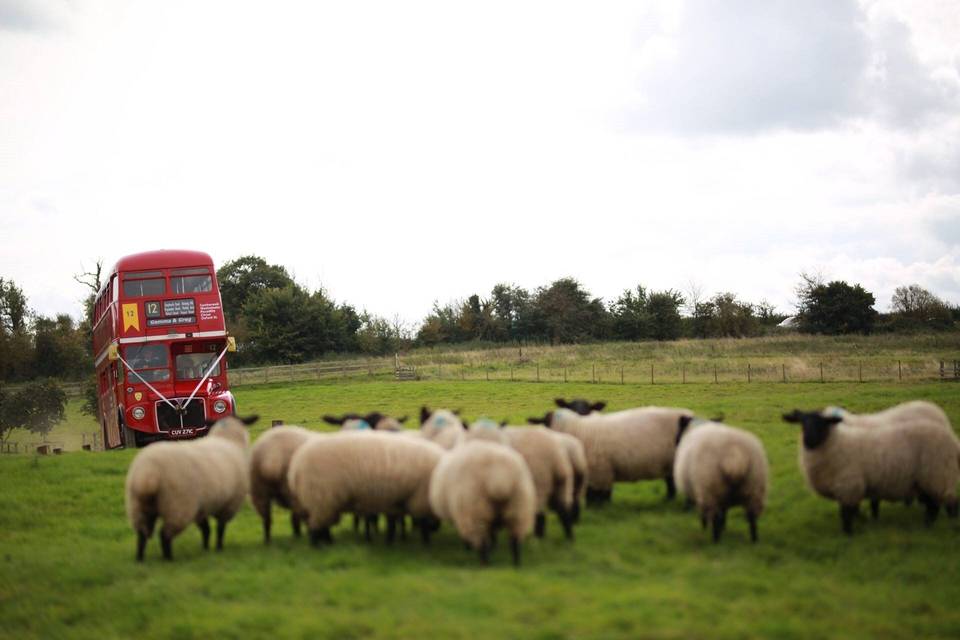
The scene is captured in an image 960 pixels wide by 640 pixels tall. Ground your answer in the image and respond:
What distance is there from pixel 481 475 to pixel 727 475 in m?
3.05

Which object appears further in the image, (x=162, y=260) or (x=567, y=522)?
(x=162, y=260)

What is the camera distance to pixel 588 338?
77500 millimetres

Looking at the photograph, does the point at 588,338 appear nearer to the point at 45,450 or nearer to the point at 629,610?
the point at 45,450

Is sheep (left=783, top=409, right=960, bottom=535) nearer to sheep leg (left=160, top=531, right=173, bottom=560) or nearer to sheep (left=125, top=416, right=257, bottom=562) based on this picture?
sheep (left=125, top=416, right=257, bottom=562)

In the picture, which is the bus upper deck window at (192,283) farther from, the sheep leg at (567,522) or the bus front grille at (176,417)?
the sheep leg at (567,522)

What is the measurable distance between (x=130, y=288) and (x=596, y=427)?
51.0 ft

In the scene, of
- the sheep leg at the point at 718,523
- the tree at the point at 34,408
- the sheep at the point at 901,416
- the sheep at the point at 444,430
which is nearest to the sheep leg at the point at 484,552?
the sheep at the point at 444,430

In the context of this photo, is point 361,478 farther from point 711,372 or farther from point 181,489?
point 711,372

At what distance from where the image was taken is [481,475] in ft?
27.8

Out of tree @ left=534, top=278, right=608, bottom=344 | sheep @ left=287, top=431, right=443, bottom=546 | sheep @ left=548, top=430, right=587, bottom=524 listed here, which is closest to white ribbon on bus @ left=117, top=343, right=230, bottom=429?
sheep @ left=287, top=431, right=443, bottom=546

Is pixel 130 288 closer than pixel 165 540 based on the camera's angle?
No

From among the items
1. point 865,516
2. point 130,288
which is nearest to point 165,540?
point 865,516

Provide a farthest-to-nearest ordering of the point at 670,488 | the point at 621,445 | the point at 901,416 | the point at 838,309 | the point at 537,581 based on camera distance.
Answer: the point at 838,309
the point at 670,488
the point at 621,445
the point at 901,416
the point at 537,581

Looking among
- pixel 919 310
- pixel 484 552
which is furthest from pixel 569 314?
pixel 484 552
